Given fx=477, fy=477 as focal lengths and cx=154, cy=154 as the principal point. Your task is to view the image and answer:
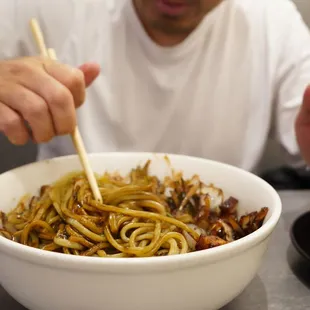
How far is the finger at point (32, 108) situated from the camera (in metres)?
0.83

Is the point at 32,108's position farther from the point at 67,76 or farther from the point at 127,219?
the point at 127,219

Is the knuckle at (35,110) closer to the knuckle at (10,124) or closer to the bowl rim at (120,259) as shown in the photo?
the knuckle at (10,124)

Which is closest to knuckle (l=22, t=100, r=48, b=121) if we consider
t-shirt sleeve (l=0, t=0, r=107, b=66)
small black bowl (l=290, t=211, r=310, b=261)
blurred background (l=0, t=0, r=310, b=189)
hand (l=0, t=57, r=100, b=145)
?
hand (l=0, t=57, r=100, b=145)

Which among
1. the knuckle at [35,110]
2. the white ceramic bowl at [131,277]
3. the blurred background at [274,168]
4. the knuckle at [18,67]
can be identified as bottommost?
the blurred background at [274,168]

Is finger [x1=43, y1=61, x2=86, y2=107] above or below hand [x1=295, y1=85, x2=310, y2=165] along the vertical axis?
above

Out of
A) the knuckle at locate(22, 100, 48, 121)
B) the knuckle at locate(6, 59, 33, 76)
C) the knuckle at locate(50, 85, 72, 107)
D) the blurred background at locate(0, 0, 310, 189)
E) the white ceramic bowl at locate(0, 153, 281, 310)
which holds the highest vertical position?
the knuckle at locate(6, 59, 33, 76)

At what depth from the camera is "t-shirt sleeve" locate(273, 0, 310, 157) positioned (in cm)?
142

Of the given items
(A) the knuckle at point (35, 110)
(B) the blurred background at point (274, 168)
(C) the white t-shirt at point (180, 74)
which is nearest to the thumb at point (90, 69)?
(A) the knuckle at point (35, 110)

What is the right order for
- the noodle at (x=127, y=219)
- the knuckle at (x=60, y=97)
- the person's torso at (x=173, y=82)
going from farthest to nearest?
the person's torso at (x=173, y=82) < the knuckle at (x=60, y=97) < the noodle at (x=127, y=219)

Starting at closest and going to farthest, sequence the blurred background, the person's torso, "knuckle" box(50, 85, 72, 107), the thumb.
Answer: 1. "knuckle" box(50, 85, 72, 107)
2. the thumb
3. the person's torso
4. the blurred background

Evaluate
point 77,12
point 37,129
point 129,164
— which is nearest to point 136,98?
point 77,12

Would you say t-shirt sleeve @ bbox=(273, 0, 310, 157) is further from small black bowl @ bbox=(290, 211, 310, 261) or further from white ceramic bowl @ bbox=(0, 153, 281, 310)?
white ceramic bowl @ bbox=(0, 153, 281, 310)

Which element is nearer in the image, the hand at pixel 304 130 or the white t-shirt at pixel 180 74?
the hand at pixel 304 130

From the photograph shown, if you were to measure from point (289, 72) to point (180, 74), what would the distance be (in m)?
0.34
